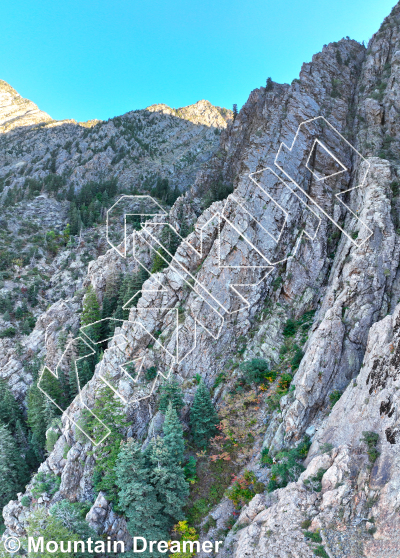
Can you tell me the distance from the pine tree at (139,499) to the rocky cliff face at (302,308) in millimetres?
2847

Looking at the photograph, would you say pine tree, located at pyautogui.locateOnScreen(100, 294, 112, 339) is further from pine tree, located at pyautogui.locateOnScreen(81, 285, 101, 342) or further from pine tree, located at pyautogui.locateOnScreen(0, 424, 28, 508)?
pine tree, located at pyautogui.locateOnScreen(0, 424, 28, 508)

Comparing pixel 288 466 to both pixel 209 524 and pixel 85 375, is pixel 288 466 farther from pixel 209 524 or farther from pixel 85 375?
pixel 85 375

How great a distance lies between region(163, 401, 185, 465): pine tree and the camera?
22.1 meters

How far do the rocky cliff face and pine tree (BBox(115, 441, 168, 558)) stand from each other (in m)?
2.85

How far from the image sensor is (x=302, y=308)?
103ft

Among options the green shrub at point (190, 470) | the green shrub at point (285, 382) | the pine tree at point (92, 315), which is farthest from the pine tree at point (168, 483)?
the pine tree at point (92, 315)

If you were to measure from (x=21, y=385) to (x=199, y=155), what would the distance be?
269 feet

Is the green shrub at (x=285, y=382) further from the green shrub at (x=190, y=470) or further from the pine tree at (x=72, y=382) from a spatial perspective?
the pine tree at (x=72, y=382)

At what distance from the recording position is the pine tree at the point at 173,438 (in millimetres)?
22109

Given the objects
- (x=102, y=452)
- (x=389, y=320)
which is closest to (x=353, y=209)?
(x=389, y=320)

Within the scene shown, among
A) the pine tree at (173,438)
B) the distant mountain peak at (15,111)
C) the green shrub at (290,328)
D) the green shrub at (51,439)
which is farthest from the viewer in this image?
the distant mountain peak at (15,111)

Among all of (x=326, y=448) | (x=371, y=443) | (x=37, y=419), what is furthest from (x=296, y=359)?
(x=37, y=419)

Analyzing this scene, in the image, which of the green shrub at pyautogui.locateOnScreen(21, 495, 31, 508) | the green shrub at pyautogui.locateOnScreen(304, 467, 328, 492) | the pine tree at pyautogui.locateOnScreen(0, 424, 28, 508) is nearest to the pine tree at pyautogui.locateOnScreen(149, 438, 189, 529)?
the green shrub at pyautogui.locateOnScreen(304, 467, 328, 492)

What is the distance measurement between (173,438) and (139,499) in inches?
166
